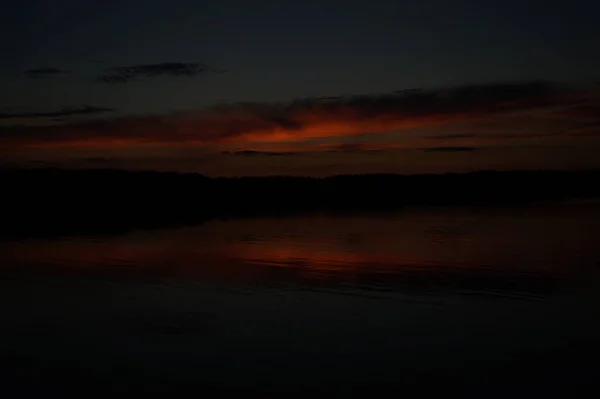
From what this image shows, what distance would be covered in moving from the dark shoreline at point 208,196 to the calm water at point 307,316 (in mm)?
8573

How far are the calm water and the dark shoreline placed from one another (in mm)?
8573

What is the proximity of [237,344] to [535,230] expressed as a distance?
36.9 feet

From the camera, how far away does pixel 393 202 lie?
117 feet

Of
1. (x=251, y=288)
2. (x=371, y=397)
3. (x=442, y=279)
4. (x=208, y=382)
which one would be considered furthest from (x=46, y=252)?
(x=371, y=397)

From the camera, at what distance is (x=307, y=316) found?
838 cm

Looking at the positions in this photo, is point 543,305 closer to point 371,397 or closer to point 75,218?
point 371,397

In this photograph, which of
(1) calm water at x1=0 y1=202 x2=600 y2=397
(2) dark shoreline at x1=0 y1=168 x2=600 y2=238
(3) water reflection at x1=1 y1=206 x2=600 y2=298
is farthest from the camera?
(2) dark shoreline at x1=0 y1=168 x2=600 y2=238

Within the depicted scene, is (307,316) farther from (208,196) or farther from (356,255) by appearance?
(208,196)

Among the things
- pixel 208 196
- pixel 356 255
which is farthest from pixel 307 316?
Answer: pixel 208 196

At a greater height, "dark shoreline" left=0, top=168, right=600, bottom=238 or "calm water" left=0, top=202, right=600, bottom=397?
"dark shoreline" left=0, top=168, right=600, bottom=238

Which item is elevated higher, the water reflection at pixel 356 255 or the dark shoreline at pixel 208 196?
the dark shoreline at pixel 208 196

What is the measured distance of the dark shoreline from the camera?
25281 millimetres

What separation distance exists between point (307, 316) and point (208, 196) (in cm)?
2702

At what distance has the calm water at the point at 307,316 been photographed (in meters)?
6.34
